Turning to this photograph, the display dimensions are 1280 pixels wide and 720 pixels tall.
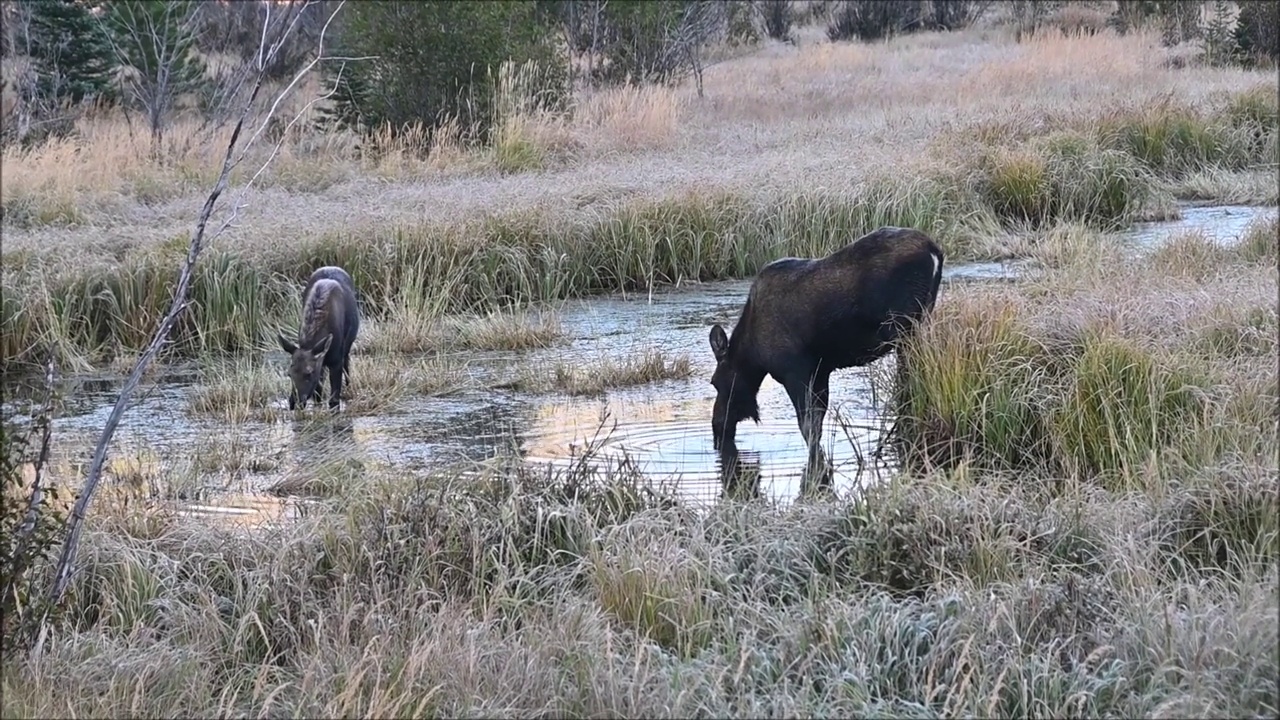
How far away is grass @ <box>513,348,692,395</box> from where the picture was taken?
968cm

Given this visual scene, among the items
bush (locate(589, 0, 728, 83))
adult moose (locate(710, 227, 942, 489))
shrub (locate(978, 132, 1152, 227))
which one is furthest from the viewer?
bush (locate(589, 0, 728, 83))

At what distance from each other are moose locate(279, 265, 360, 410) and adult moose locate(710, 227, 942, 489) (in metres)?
2.79

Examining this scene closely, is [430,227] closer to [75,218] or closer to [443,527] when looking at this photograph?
[75,218]

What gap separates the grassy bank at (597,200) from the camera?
38.1ft

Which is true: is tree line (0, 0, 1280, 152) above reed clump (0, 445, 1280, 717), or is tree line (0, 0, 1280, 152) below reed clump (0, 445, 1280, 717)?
above

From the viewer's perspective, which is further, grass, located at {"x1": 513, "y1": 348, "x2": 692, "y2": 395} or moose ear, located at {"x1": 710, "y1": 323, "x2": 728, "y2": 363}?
grass, located at {"x1": 513, "y1": 348, "x2": 692, "y2": 395}

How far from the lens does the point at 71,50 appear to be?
77.4 feet

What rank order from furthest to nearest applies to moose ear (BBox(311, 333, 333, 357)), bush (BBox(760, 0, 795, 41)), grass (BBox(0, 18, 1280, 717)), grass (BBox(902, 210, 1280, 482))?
bush (BBox(760, 0, 795, 41))
moose ear (BBox(311, 333, 333, 357))
grass (BBox(902, 210, 1280, 482))
grass (BBox(0, 18, 1280, 717))

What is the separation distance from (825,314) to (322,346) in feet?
11.2

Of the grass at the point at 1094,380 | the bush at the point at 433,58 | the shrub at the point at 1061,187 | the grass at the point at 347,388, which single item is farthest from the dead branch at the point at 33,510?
the bush at the point at 433,58

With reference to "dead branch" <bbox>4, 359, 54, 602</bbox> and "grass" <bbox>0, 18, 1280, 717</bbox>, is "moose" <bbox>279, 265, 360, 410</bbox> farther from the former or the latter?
"dead branch" <bbox>4, 359, 54, 602</bbox>

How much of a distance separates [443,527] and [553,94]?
562 inches

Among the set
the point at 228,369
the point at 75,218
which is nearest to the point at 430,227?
the point at 228,369

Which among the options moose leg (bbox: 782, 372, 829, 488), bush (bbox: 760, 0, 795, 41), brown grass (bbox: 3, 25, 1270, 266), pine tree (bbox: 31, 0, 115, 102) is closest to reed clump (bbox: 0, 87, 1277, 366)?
brown grass (bbox: 3, 25, 1270, 266)
